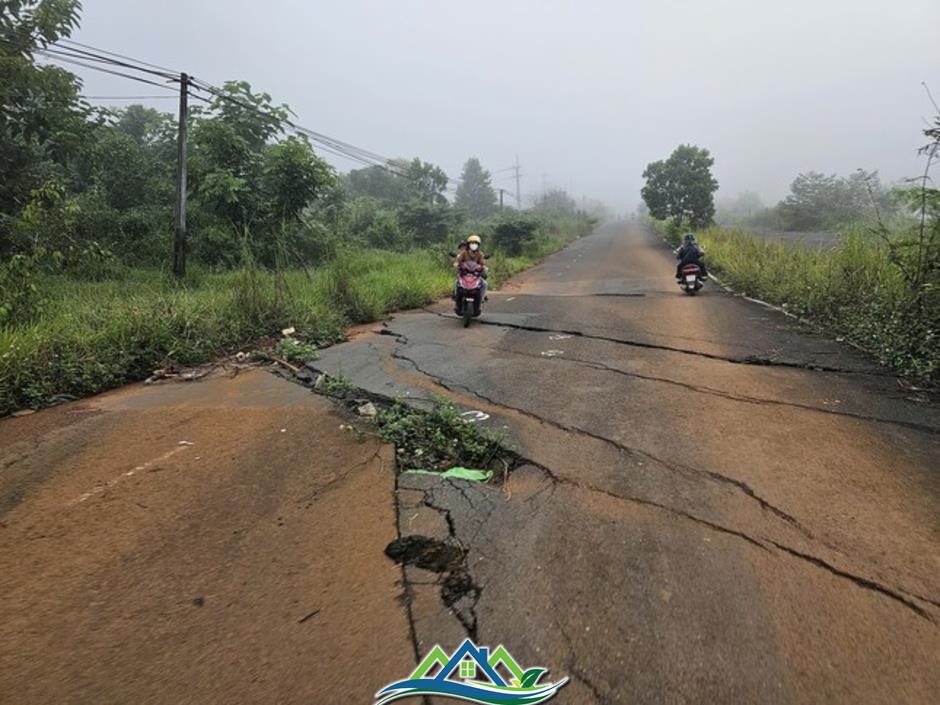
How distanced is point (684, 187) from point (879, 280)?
877 inches

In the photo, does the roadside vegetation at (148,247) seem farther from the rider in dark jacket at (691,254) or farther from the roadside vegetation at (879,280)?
the roadside vegetation at (879,280)

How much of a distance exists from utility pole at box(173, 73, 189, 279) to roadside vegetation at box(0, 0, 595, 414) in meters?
0.33

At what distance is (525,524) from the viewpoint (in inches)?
113

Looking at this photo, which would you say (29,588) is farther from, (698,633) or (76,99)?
(76,99)

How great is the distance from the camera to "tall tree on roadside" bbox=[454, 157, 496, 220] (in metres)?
54.2

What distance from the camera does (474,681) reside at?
6.24 feet

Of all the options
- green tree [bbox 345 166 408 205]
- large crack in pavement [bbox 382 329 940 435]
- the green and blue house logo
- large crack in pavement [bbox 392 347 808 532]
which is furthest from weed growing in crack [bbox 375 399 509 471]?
green tree [bbox 345 166 408 205]

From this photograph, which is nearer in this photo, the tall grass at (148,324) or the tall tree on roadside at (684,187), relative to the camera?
the tall grass at (148,324)

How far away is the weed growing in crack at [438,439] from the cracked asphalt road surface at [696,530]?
0.26m

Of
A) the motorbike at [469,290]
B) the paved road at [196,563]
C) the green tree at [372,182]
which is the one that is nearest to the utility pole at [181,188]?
the motorbike at [469,290]

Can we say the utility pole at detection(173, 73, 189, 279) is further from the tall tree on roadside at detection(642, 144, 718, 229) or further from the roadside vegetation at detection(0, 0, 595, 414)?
the tall tree on roadside at detection(642, 144, 718, 229)

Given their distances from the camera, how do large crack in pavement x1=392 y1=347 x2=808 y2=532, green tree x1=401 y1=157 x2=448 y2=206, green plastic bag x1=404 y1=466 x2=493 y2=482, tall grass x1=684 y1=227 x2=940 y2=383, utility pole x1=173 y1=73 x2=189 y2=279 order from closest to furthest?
large crack in pavement x1=392 y1=347 x2=808 y2=532 < green plastic bag x1=404 y1=466 x2=493 y2=482 < tall grass x1=684 y1=227 x2=940 y2=383 < utility pole x1=173 y1=73 x2=189 y2=279 < green tree x1=401 y1=157 x2=448 y2=206

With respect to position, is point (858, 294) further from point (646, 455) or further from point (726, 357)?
point (646, 455)

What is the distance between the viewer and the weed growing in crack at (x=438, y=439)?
366 cm
